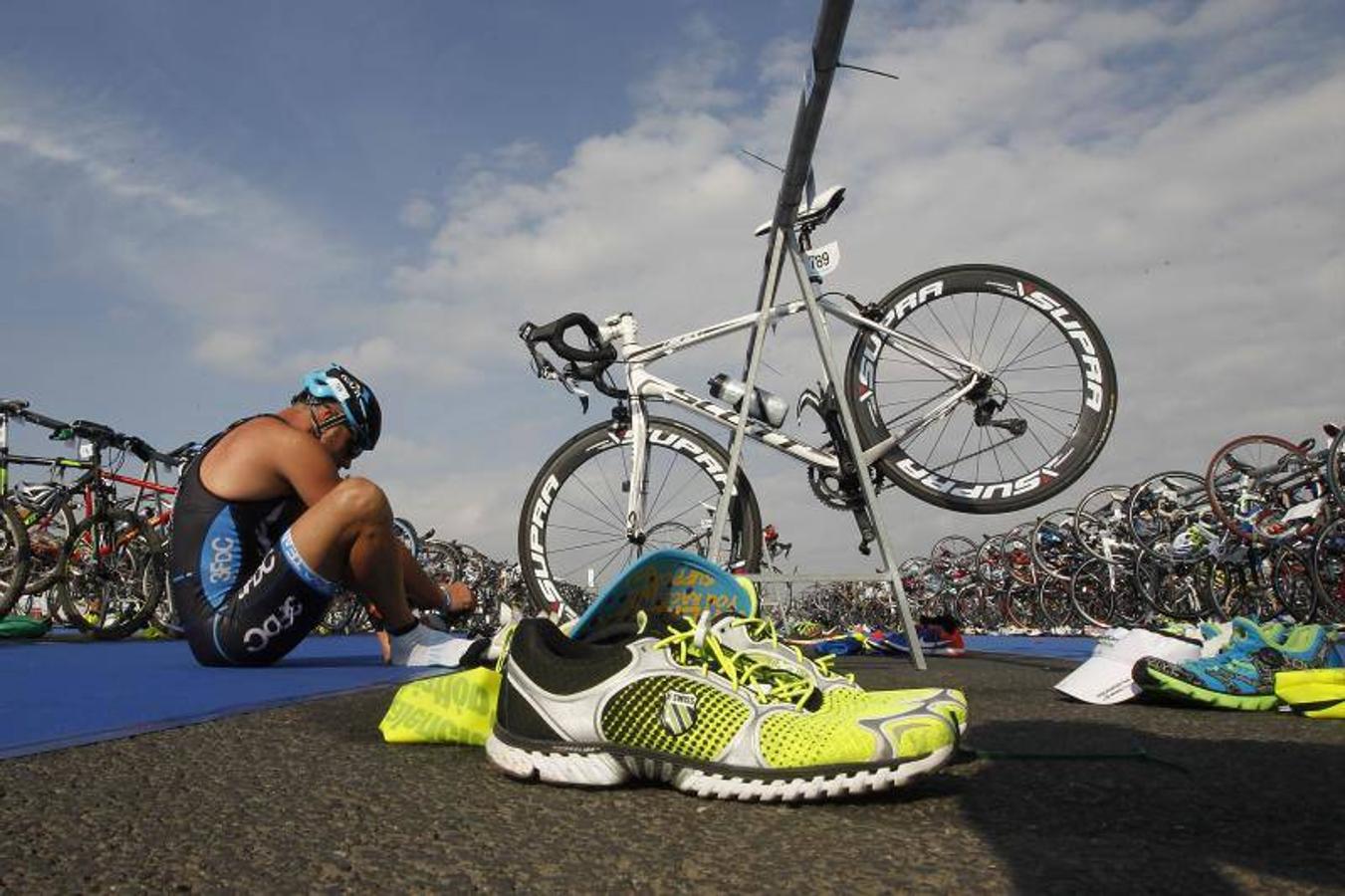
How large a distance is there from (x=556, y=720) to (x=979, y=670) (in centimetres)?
314

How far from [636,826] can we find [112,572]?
741 cm

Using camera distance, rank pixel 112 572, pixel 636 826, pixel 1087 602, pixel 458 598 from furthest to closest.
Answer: pixel 1087 602 → pixel 112 572 → pixel 458 598 → pixel 636 826

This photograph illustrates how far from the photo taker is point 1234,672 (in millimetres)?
2521

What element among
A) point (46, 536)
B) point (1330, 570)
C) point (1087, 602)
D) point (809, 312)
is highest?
point (809, 312)

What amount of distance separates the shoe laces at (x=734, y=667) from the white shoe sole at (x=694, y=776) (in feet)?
0.39

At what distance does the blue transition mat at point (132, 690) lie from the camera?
6.40ft

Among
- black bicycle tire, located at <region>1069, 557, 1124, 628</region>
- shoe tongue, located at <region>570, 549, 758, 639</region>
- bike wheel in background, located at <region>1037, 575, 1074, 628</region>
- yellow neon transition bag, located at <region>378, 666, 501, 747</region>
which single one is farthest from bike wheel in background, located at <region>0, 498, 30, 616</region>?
bike wheel in background, located at <region>1037, 575, 1074, 628</region>

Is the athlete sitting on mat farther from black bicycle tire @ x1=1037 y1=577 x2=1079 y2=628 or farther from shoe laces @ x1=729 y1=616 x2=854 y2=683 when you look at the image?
black bicycle tire @ x1=1037 y1=577 x2=1079 y2=628

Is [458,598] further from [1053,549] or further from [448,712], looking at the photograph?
[1053,549]

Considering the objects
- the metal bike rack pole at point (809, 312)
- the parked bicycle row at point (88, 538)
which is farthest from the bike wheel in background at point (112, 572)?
the metal bike rack pole at point (809, 312)

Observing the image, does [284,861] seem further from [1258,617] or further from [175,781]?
[1258,617]

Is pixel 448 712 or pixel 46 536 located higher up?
pixel 46 536

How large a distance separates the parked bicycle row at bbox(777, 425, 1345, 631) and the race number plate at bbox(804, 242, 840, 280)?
15.1 ft

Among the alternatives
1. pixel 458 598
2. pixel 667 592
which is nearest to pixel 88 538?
pixel 458 598
